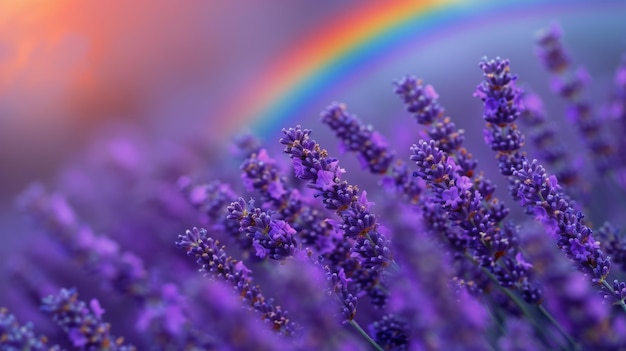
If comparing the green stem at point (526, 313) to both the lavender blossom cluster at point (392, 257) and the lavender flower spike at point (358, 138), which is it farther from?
the lavender flower spike at point (358, 138)

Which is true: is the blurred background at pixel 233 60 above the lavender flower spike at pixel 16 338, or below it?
above

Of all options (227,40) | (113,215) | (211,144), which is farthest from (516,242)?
(227,40)

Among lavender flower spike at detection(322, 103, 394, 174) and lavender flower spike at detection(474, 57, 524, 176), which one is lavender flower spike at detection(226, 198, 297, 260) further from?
lavender flower spike at detection(474, 57, 524, 176)

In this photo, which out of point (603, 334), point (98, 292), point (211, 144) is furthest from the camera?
point (211, 144)

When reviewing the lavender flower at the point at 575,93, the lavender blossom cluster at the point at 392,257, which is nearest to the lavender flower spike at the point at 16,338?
the lavender blossom cluster at the point at 392,257

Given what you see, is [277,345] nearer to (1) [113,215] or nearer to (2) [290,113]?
(1) [113,215]

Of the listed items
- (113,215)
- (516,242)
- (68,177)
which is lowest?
(516,242)
